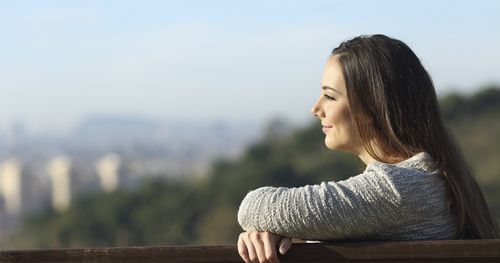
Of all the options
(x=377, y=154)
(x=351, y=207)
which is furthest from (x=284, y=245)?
(x=377, y=154)

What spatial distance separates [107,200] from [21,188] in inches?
3526

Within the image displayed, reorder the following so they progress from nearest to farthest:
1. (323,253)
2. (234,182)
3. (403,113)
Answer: (323,253)
(403,113)
(234,182)

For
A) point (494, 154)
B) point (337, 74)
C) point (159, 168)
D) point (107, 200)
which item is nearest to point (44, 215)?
point (107, 200)

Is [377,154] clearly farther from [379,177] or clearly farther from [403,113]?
[379,177]

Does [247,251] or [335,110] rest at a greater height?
[335,110]

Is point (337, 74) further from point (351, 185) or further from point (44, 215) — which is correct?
point (44, 215)

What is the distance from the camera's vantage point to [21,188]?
5679 inches

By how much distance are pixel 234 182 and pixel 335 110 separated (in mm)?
52684

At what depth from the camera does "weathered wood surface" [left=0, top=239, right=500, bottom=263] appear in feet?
8.75

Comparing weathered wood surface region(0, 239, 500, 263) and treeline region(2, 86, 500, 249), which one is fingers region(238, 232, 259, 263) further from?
treeline region(2, 86, 500, 249)

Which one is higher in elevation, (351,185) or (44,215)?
(351,185)

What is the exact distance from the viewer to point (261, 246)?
2.81 metres

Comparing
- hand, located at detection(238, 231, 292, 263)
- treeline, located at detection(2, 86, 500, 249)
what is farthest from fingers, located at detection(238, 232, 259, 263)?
treeline, located at detection(2, 86, 500, 249)

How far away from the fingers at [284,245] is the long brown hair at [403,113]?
366 mm
